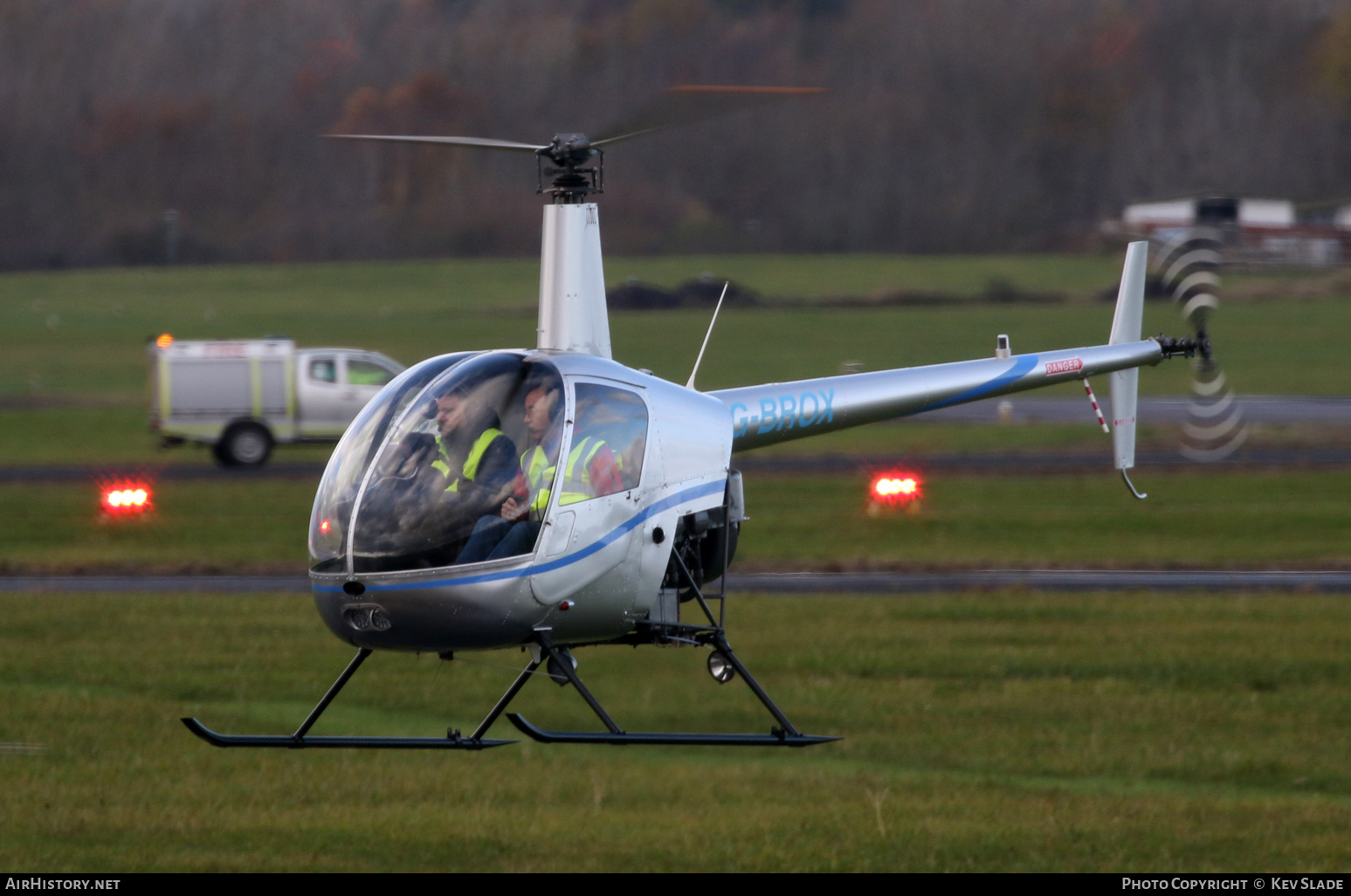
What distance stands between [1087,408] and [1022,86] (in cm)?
2314

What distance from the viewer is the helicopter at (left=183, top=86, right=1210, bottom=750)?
8.47m

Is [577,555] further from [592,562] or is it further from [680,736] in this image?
[680,736]

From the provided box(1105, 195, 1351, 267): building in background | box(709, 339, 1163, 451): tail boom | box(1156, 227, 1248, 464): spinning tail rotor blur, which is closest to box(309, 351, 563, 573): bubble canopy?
box(709, 339, 1163, 451): tail boom

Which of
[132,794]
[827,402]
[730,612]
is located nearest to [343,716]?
[132,794]

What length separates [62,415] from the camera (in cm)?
7181

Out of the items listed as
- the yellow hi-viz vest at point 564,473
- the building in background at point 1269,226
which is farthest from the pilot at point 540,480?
→ the building in background at point 1269,226

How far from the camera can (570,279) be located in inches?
384

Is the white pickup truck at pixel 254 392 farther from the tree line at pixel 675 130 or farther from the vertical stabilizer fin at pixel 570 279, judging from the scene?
the vertical stabilizer fin at pixel 570 279

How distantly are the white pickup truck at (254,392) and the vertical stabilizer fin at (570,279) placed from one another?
1681 inches

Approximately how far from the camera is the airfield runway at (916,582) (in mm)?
35781

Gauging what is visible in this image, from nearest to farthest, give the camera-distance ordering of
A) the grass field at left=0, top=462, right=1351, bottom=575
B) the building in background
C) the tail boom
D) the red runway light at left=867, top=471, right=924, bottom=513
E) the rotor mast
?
the rotor mast < the tail boom < the grass field at left=0, top=462, right=1351, bottom=575 < the red runway light at left=867, top=471, right=924, bottom=513 < the building in background

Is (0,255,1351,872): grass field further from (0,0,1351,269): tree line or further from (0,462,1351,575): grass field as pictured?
(0,0,1351,269): tree line

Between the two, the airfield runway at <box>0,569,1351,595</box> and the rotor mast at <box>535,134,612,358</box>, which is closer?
the rotor mast at <box>535,134,612,358</box>

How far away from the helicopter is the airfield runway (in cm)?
2572
